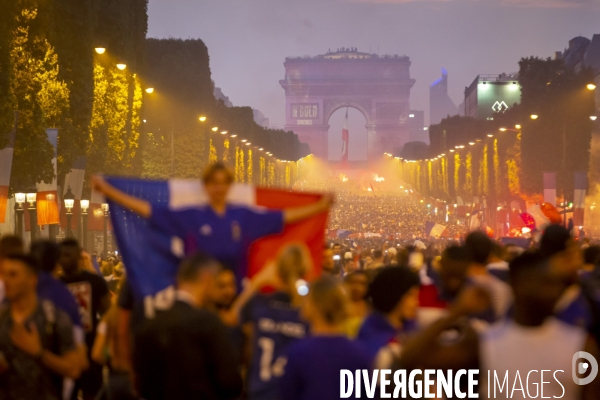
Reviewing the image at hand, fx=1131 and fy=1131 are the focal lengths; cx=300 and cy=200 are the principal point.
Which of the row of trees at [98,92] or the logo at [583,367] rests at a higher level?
the row of trees at [98,92]

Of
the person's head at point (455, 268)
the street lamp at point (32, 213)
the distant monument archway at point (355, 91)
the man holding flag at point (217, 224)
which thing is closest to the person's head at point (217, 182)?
the man holding flag at point (217, 224)

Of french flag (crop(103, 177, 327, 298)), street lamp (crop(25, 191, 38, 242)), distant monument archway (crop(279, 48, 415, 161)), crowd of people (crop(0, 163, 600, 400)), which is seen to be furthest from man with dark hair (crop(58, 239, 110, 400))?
distant monument archway (crop(279, 48, 415, 161))

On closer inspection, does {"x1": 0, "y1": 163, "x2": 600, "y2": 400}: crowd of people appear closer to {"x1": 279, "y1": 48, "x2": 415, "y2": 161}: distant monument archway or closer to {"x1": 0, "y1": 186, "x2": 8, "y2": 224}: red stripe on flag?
{"x1": 0, "y1": 186, "x2": 8, "y2": 224}: red stripe on flag

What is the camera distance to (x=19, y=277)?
614 cm

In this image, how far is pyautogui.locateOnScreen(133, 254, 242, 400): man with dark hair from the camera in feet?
17.6

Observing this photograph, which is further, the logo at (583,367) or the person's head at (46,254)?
the person's head at (46,254)

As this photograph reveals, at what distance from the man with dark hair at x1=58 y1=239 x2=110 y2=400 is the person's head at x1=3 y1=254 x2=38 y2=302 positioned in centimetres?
198

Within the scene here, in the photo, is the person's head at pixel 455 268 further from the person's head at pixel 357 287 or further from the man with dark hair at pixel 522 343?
the man with dark hair at pixel 522 343

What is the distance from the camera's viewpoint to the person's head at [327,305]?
190 inches

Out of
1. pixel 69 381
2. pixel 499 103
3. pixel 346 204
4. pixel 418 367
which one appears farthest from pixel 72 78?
pixel 499 103

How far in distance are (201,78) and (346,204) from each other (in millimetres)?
43870

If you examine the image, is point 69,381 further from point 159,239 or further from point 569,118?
point 569,118

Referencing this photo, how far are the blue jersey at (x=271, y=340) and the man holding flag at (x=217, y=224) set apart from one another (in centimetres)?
75

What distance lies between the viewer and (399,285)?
557cm
